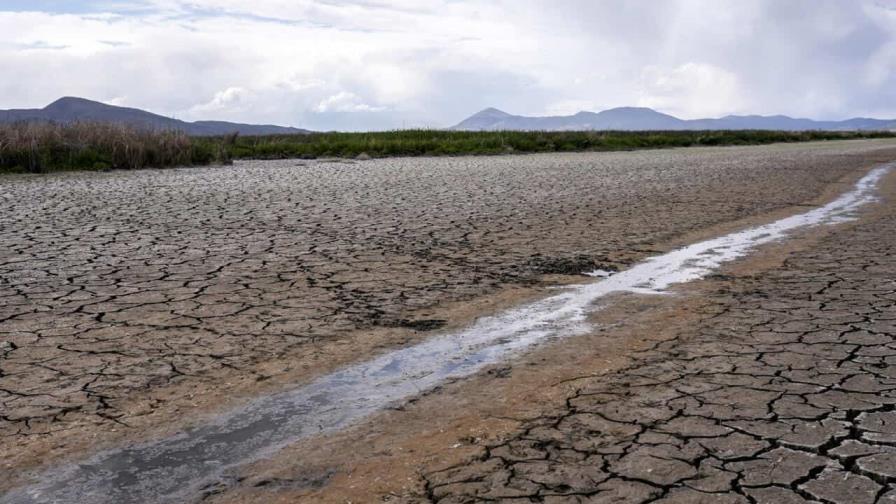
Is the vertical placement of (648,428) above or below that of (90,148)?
below

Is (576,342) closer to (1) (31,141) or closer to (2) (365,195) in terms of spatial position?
(2) (365,195)

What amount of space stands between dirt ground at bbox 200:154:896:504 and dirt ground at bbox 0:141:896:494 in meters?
0.10

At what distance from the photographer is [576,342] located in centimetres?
470

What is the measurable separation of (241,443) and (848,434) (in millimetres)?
2316

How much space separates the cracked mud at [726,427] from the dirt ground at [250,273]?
25 cm

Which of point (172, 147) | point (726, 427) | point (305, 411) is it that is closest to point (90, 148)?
point (172, 147)

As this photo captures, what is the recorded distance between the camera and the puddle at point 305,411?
2.90 m

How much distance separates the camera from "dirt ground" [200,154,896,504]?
Answer: 2.80 metres

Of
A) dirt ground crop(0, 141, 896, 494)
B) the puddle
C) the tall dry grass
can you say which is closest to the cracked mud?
dirt ground crop(0, 141, 896, 494)

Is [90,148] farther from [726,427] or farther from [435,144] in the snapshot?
[726,427]

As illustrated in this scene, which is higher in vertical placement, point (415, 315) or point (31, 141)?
point (31, 141)

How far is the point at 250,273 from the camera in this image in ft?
22.0

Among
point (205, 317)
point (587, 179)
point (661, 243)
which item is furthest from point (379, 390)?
point (587, 179)

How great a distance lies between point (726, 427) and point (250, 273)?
4325mm
